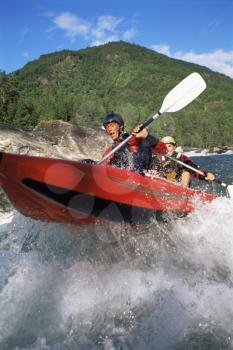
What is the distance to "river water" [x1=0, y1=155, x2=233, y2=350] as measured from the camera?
11.4 ft

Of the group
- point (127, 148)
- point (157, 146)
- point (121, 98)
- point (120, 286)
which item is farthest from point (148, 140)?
point (121, 98)

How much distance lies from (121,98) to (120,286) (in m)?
→ 142

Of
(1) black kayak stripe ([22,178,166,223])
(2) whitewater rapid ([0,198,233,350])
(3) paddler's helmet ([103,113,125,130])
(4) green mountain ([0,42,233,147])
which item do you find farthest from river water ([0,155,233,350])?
(4) green mountain ([0,42,233,147])

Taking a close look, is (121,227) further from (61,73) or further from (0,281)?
(61,73)

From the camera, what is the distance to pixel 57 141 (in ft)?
85.7

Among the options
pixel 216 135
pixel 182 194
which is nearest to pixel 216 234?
pixel 182 194

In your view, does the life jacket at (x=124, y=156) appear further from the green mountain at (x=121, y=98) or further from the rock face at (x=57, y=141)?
the green mountain at (x=121, y=98)

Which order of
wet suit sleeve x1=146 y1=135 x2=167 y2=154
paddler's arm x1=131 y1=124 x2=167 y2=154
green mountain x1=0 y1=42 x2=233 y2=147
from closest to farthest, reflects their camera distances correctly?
paddler's arm x1=131 y1=124 x2=167 y2=154 → wet suit sleeve x1=146 y1=135 x2=167 y2=154 → green mountain x1=0 y1=42 x2=233 y2=147

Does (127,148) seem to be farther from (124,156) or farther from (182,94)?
(182,94)

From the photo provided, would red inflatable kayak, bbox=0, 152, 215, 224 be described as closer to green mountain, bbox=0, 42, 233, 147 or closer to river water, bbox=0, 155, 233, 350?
river water, bbox=0, 155, 233, 350

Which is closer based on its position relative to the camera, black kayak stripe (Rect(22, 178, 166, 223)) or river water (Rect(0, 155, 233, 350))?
river water (Rect(0, 155, 233, 350))

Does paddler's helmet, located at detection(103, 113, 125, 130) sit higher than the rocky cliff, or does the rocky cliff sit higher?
paddler's helmet, located at detection(103, 113, 125, 130)

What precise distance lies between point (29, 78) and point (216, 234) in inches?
7654

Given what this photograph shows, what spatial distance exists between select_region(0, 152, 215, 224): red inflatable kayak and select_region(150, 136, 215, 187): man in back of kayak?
5.19ft
